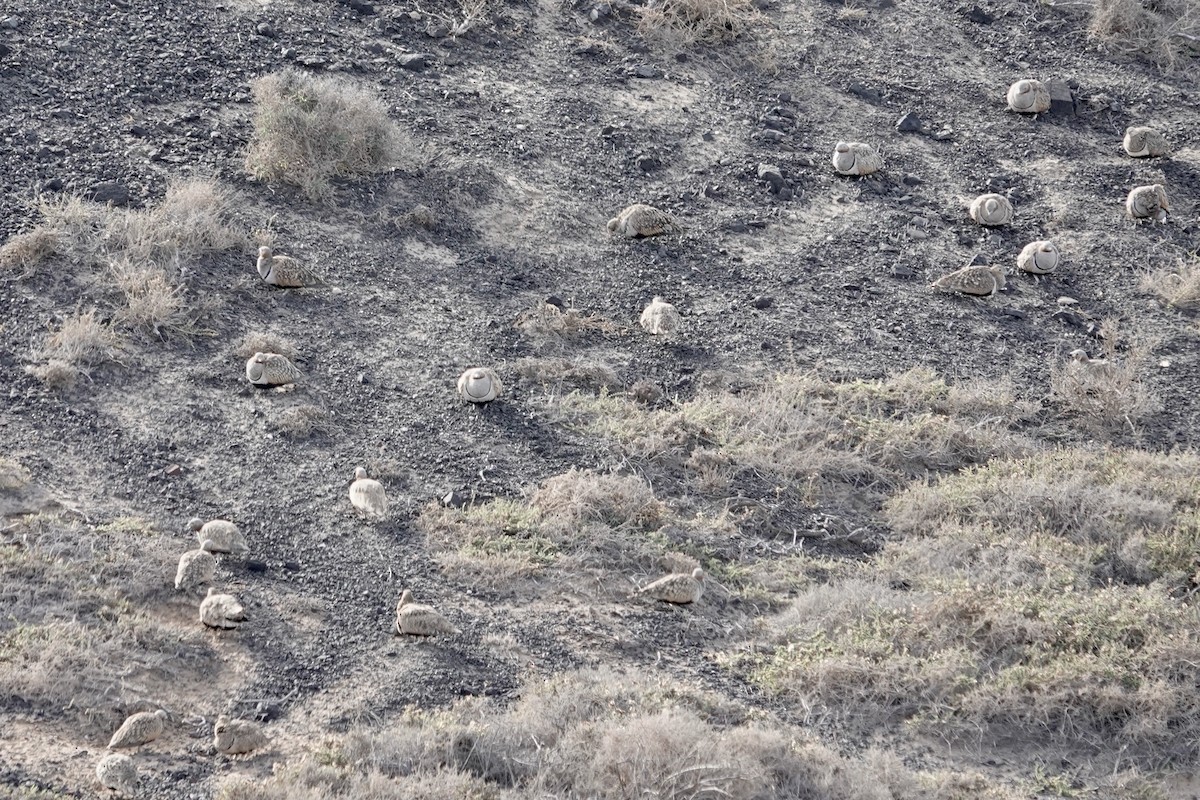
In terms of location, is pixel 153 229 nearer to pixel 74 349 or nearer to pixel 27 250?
pixel 27 250

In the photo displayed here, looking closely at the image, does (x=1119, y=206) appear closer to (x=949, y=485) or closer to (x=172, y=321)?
(x=949, y=485)

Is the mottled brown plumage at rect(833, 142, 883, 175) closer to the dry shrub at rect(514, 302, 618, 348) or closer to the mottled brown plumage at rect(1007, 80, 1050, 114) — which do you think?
the mottled brown plumage at rect(1007, 80, 1050, 114)

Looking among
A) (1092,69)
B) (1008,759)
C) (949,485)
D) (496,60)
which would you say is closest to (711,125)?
(496,60)

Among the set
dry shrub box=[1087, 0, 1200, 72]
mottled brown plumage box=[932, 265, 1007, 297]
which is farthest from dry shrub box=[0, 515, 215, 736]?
dry shrub box=[1087, 0, 1200, 72]

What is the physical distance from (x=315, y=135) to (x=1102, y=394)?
590 centimetres

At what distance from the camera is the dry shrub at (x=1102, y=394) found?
29.0 ft

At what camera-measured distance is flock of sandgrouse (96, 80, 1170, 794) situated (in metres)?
5.69

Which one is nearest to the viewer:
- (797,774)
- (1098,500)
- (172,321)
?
(797,774)

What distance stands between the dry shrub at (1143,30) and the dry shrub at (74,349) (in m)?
9.83

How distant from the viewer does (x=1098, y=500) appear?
7.72 m

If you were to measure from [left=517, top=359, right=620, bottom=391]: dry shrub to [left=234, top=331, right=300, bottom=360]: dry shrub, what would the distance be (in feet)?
4.77

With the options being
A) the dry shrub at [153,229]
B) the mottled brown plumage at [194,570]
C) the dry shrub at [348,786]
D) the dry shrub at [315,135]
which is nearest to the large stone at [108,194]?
the dry shrub at [153,229]

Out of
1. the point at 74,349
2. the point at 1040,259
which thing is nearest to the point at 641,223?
the point at 1040,259

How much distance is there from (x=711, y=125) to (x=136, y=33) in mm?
4956
